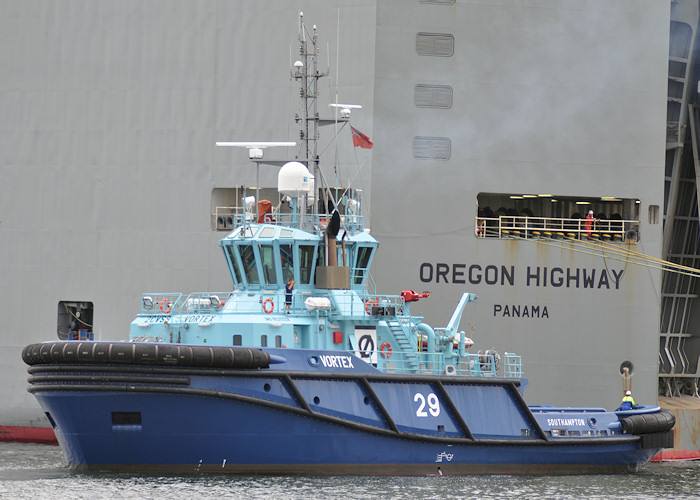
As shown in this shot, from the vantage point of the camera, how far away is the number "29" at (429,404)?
58.2ft

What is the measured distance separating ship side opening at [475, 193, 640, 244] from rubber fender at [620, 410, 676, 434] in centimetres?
461

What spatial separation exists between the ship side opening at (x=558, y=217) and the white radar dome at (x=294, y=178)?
5.78 meters

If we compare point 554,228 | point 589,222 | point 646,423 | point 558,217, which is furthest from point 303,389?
point 558,217

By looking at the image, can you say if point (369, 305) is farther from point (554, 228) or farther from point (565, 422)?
point (554, 228)

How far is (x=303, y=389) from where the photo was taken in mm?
16656

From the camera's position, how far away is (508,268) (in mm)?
23156

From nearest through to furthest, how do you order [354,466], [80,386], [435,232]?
[80,386] → [354,466] → [435,232]

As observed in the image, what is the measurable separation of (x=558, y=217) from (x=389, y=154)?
4193 millimetres

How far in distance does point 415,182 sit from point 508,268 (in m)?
2.55

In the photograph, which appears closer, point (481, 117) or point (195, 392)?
point (195, 392)

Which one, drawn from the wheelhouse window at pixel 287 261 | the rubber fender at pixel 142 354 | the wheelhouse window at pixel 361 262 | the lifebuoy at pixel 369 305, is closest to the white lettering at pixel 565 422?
the lifebuoy at pixel 369 305

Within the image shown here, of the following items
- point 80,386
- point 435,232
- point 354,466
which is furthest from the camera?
point 435,232

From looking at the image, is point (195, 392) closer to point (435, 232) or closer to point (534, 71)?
point (435, 232)

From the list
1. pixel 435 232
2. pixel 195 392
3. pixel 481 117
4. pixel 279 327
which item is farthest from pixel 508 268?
pixel 195 392
